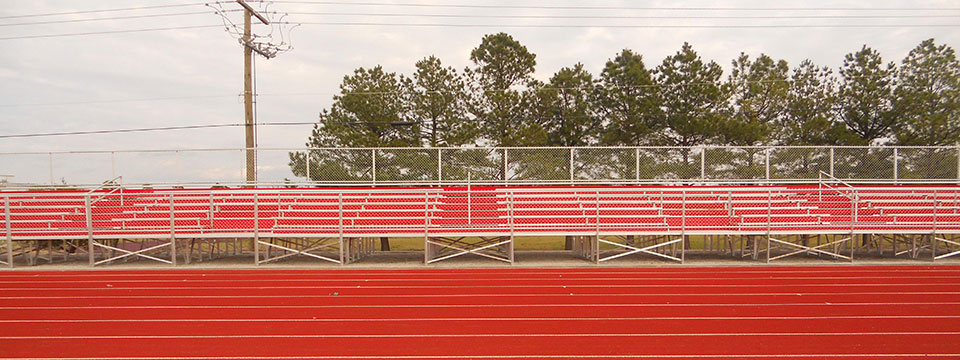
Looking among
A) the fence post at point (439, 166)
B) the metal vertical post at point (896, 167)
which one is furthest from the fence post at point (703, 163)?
the fence post at point (439, 166)

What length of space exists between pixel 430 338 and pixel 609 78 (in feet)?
53.1

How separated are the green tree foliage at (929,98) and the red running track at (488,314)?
1171cm

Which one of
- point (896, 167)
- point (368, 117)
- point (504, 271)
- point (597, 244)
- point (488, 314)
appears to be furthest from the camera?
point (368, 117)

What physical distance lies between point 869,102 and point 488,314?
18.9 m

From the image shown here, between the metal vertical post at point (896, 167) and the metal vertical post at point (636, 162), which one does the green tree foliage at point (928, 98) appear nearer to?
the metal vertical post at point (896, 167)

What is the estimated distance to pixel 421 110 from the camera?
18.0 m

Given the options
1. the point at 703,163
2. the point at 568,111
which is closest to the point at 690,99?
the point at 568,111

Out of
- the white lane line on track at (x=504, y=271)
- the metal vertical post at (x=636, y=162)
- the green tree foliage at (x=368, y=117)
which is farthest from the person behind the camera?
the green tree foliage at (x=368, y=117)

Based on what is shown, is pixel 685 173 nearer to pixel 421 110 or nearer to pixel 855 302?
pixel 855 302

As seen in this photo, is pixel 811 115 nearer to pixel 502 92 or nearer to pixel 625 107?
pixel 625 107

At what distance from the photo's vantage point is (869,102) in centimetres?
1850

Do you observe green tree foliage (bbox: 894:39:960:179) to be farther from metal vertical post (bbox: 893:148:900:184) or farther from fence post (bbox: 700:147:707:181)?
fence post (bbox: 700:147:707:181)

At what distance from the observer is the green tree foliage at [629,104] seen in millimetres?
18547

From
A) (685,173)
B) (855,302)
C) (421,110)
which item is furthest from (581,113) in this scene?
(855,302)
